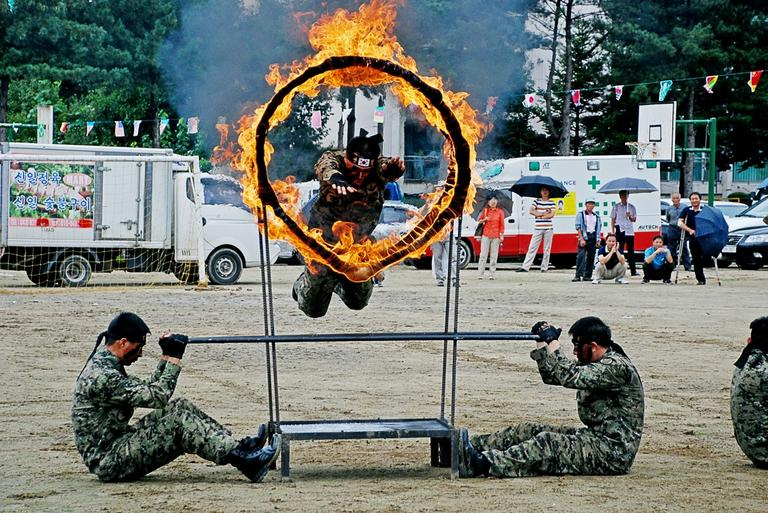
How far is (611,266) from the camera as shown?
27.8 m

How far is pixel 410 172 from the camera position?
50938 mm

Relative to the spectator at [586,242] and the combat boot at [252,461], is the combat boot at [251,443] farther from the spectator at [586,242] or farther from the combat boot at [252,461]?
the spectator at [586,242]

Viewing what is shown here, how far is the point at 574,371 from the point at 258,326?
408 inches

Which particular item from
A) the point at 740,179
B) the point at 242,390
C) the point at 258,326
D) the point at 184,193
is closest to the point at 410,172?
the point at 740,179

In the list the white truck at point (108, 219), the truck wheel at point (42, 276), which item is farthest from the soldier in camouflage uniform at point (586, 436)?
the truck wheel at point (42, 276)

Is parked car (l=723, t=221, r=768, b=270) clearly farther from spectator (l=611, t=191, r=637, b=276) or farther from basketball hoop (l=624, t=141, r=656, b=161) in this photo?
spectator (l=611, t=191, r=637, b=276)

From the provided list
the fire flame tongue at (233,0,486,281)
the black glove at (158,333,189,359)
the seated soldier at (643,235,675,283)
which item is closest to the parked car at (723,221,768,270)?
the seated soldier at (643,235,675,283)

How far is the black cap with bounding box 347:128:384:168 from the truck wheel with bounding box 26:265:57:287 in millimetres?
17633

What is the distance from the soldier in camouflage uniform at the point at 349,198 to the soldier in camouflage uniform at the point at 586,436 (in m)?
1.64

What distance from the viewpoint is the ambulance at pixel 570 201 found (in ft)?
108

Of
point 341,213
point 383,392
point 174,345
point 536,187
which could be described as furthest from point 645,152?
point 174,345

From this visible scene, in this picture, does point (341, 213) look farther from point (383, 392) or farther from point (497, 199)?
point (497, 199)

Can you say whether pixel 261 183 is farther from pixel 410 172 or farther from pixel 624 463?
pixel 410 172

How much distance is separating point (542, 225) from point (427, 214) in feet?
70.4
